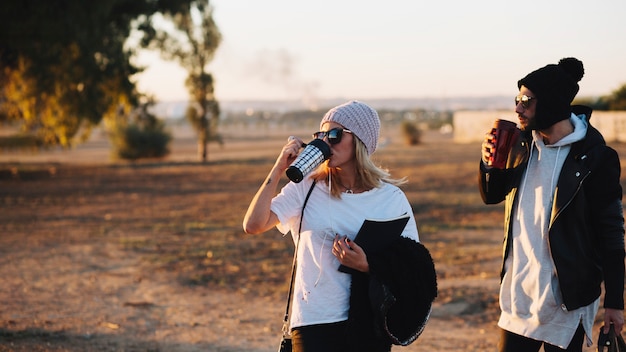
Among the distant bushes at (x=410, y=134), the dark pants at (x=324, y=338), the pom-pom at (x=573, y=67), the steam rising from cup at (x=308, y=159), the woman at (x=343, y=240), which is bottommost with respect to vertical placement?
the distant bushes at (x=410, y=134)

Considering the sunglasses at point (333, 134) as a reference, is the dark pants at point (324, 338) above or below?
below

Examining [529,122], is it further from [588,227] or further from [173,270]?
[173,270]

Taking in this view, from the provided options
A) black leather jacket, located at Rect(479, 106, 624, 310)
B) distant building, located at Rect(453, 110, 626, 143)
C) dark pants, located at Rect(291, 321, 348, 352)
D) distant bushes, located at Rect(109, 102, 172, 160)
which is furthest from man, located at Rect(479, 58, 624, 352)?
distant bushes, located at Rect(109, 102, 172, 160)

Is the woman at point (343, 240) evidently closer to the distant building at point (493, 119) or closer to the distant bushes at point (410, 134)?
the distant building at point (493, 119)

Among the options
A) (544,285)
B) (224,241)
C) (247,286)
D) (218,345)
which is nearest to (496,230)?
(224,241)

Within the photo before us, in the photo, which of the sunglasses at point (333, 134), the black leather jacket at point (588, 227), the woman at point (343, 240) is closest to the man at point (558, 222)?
the black leather jacket at point (588, 227)

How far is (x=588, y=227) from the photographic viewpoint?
4.16m

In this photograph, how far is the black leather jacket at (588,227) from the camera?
408 cm

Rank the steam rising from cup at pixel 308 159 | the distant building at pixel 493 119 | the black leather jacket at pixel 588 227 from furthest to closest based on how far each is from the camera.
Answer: the distant building at pixel 493 119 → the black leather jacket at pixel 588 227 → the steam rising from cup at pixel 308 159

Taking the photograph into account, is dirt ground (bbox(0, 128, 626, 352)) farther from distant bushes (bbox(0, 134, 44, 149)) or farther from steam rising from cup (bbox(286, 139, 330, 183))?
distant bushes (bbox(0, 134, 44, 149))

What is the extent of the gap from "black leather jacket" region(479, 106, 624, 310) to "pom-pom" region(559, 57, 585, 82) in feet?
1.03

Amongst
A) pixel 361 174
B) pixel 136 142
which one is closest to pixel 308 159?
pixel 361 174

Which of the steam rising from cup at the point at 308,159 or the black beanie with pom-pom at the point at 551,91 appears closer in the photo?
the steam rising from cup at the point at 308,159

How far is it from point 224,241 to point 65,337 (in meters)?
6.42
